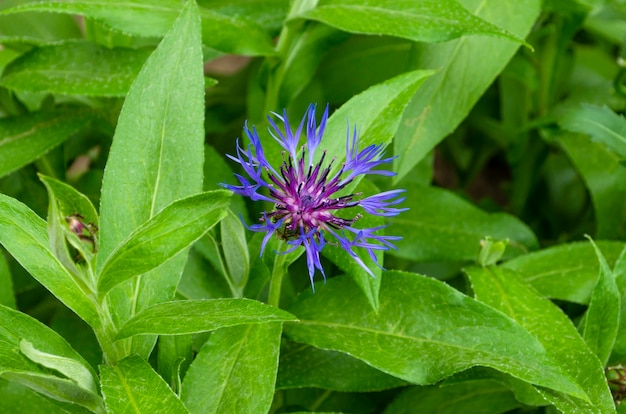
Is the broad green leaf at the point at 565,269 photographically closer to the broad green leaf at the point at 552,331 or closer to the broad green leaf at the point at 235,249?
the broad green leaf at the point at 552,331

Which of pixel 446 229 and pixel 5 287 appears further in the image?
pixel 446 229

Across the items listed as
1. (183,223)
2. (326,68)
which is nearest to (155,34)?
(183,223)

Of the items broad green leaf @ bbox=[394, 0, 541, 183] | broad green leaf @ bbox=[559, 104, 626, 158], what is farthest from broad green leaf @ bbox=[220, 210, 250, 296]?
broad green leaf @ bbox=[559, 104, 626, 158]

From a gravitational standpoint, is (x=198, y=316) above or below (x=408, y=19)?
below

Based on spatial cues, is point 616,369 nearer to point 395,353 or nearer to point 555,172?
point 395,353

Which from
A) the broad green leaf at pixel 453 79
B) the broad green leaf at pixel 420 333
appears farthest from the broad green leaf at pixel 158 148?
the broad green leaf at pixel 453 79

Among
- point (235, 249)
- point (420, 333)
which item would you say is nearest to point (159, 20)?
point (235, 249)

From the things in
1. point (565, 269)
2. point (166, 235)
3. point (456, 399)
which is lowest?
point (456, 399)

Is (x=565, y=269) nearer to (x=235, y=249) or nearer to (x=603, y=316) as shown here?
(x=603, y=316)
